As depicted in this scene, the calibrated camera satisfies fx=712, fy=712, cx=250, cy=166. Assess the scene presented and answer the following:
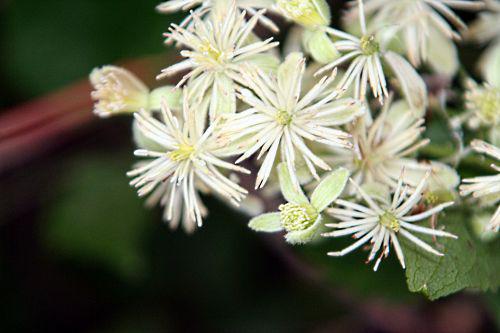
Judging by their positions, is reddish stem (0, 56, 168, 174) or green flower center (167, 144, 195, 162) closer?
green flower center (167, 144, 195, 162)

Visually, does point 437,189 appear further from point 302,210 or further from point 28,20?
point 28,20

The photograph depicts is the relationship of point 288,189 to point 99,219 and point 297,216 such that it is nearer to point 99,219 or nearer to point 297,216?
point 297,216

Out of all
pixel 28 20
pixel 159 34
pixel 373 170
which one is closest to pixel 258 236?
pixel 159 34

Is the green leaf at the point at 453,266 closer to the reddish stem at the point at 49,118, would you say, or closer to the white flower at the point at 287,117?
the white flower at the point at 287,117

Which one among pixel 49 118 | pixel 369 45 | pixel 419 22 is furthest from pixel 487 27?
pixel 49 118

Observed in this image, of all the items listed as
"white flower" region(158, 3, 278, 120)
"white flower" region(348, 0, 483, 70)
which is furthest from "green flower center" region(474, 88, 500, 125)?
"white flower" region(158, 3, 278, 120)

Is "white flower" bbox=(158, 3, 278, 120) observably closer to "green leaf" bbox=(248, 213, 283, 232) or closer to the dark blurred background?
"green leaf" bbox=(248, 213, 283, 232)

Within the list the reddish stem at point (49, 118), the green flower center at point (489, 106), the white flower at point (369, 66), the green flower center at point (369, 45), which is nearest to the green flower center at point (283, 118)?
the white flower at point (369, 66)
